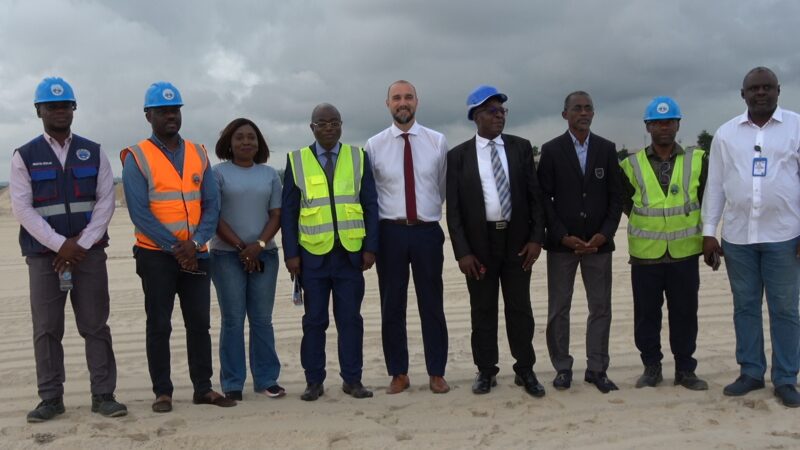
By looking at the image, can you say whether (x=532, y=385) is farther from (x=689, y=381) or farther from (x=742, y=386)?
(x=742, y=386)

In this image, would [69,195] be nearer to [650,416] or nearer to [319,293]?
[319,293]

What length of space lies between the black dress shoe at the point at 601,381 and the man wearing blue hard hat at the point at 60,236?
3459 mm

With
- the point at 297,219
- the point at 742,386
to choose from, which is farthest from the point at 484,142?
the point at 742,386

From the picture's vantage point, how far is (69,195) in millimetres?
4754

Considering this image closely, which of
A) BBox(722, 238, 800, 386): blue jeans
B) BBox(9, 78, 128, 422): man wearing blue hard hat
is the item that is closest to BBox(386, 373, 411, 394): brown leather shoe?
BBox(9, 78, 128, 422): man wearing blue hard hat

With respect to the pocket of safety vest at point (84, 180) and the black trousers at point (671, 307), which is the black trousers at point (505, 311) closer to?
the black trousers at point (671, 307)

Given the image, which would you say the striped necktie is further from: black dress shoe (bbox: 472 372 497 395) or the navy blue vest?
the navy blue vest

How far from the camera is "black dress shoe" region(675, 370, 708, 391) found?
17.0 ft

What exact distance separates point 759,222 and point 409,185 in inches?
100

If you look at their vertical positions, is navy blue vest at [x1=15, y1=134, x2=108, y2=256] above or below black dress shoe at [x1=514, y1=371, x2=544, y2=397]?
above

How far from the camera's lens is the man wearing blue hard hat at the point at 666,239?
17.1 ft

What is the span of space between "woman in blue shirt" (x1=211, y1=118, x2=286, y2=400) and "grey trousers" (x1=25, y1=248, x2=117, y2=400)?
2.65ft

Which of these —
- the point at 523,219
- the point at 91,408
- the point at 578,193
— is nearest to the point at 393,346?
the point at 523,219

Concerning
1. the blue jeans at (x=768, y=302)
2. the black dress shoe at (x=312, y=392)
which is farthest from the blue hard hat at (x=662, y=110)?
the black dress shoe at (x=312, y=392)
